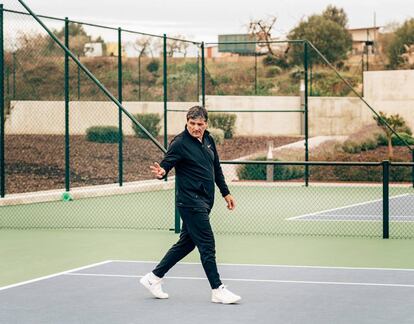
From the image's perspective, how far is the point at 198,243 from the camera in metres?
10.2

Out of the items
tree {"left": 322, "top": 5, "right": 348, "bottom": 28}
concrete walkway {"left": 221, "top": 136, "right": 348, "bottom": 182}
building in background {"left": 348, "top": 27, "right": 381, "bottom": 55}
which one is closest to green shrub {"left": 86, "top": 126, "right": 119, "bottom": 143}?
concrete walkway {"left": 221, "top": 136, "right": 348, "bottom": 182}

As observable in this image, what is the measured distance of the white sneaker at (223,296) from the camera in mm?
10008

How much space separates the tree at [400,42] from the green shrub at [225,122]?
54.1 feet

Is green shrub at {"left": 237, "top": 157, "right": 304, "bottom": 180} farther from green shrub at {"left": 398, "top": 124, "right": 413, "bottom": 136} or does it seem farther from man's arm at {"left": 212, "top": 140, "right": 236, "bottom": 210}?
man's arm at {"left": 212, "top": 140, "right": 236, "bottom": 210}

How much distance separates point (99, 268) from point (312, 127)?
28.2m

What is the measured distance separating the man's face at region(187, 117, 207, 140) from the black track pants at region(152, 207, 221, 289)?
696 mm

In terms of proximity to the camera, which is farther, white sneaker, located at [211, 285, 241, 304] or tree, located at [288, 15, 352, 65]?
tree, located at [288, 15, 352, 65]

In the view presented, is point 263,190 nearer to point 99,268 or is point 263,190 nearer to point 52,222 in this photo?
point 52,222

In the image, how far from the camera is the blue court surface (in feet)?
30.9

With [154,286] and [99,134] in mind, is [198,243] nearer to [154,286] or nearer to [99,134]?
[154,286]

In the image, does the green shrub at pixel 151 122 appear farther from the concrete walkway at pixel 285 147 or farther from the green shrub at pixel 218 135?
the concrete walkway at pixel 285 147

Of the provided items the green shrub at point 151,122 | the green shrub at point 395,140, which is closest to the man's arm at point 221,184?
the green shrub at point 151,122

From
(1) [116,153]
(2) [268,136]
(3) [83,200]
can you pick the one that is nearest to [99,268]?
(3) [83,200]

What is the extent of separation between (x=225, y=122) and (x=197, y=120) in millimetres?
28402
